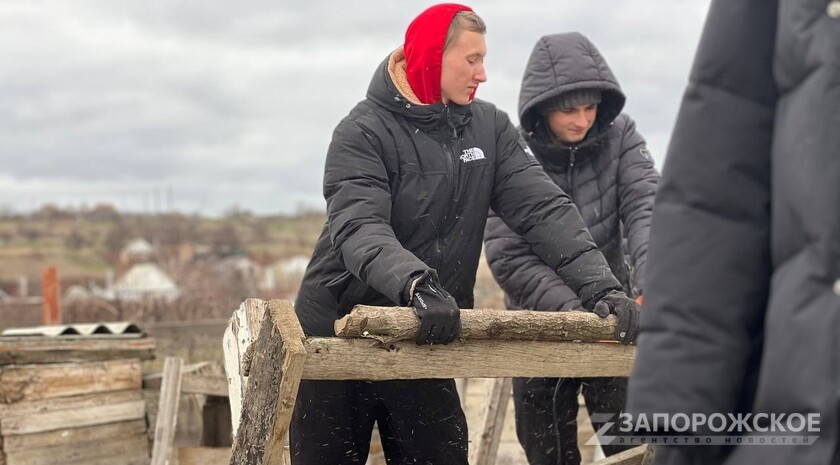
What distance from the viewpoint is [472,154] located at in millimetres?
4250

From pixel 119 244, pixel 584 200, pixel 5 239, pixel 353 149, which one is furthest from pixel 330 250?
pixel 5 239

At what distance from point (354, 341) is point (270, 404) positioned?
1.10 ft

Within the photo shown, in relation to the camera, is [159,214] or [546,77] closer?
[546,77]

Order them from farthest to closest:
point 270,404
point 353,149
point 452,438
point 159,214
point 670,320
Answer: point 159,214 < point 452,438 < point 353,149 < point 270,404 < point 670,320

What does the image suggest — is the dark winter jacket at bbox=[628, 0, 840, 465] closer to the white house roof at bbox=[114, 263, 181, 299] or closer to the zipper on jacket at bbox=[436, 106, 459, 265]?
the zipper on jacket at bbox=[436, 106, 459, 265]

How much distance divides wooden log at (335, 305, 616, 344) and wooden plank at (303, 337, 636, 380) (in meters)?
0.03

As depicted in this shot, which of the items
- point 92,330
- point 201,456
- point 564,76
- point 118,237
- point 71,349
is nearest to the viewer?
point 564,76

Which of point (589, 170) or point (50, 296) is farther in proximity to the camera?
point (50, 296)

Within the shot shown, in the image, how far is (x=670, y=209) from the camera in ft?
6.57

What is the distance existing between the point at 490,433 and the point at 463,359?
1917 millimetres

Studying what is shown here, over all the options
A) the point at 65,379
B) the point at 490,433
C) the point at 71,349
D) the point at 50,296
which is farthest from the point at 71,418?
the point at 50,296

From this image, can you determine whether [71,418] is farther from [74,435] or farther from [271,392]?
[271,392]

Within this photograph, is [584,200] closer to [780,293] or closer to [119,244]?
[780,293]

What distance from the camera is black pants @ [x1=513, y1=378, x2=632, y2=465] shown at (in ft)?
17.4
